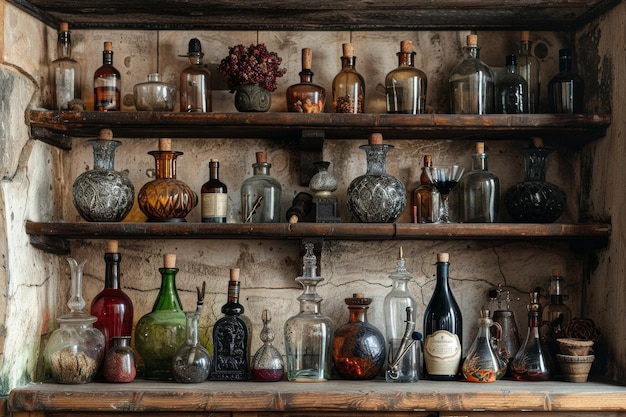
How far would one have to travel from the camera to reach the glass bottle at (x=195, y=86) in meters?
2.94

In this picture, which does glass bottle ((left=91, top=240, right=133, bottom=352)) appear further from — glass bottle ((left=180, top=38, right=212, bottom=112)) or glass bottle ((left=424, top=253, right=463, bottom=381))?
glass bottle ((left=424, top=253, right=463, bottom=381))

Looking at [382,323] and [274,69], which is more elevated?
[274,69]

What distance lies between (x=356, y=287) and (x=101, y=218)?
0.96 metres

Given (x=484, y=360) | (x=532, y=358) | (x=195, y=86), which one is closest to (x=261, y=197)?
(x=195, y=86)

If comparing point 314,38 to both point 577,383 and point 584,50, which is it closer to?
point 584,50

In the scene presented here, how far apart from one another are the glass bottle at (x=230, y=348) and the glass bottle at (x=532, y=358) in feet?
3.03

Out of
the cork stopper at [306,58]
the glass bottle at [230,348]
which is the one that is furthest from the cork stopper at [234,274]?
the cork stopper at [306,58]

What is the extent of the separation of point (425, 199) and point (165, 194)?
3.10 feet

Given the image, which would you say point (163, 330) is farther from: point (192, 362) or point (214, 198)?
point (214, 198)

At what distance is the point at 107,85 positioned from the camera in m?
2.94

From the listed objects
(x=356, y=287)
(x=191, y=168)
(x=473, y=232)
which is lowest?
(x=356, y=287)

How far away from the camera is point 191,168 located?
3.08m

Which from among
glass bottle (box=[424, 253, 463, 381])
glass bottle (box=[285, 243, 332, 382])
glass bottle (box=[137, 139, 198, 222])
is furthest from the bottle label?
glass bottle (box=[137, 139, 198, 222])

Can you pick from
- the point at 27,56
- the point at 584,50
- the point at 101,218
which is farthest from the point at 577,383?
the point at 27,56
